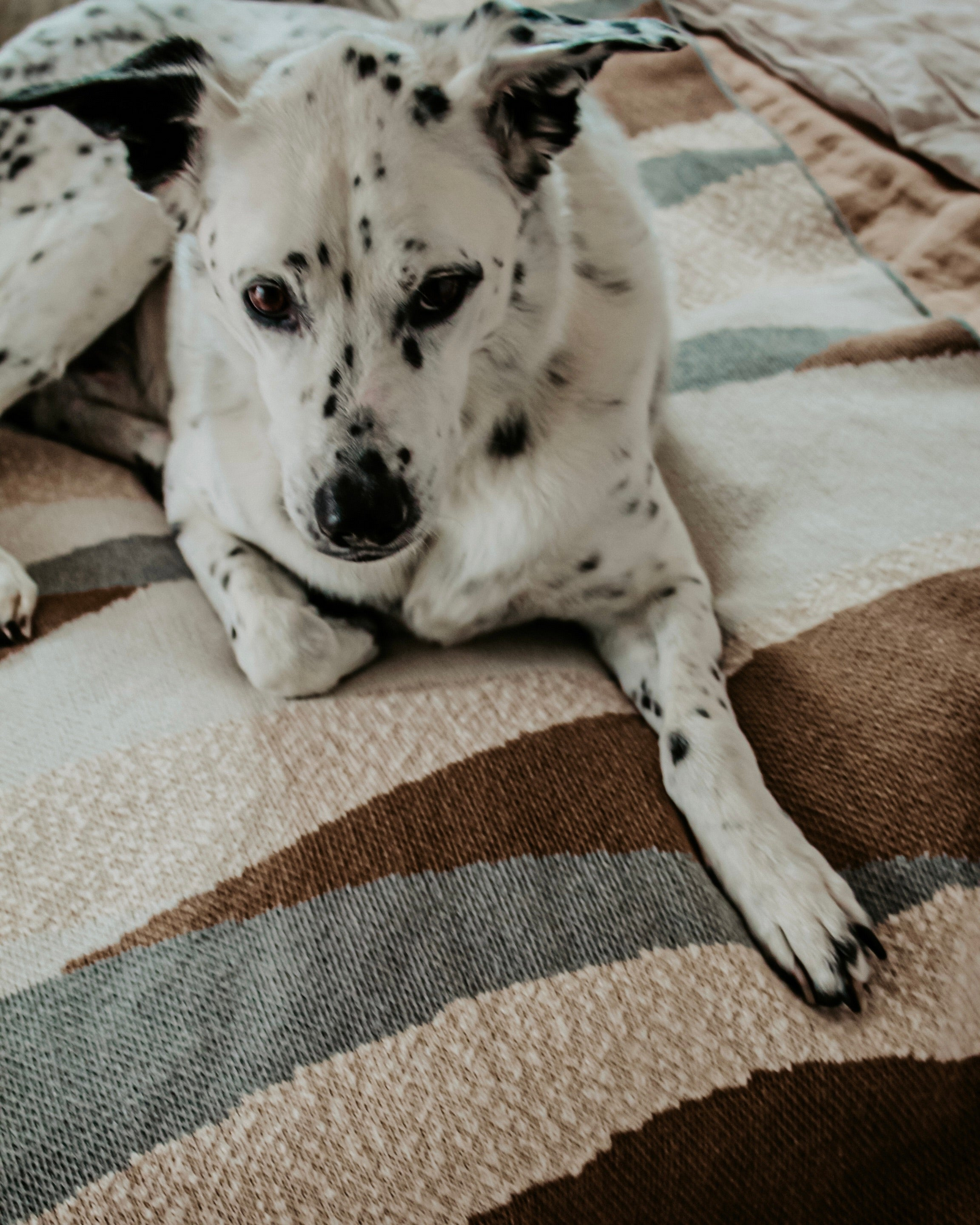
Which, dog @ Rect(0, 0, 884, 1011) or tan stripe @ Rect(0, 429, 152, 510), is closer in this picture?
dog @ Rect(0, 0, 884, 1011)

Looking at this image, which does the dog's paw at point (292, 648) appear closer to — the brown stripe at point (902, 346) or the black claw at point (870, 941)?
the black claw at point (870, 941)

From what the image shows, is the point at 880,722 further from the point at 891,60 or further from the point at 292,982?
the point at 891,60

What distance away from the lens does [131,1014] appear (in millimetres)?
927

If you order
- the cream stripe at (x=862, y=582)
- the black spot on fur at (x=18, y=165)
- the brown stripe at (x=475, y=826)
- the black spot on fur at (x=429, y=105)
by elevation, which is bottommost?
the cream stripe at (x=862, y=582)

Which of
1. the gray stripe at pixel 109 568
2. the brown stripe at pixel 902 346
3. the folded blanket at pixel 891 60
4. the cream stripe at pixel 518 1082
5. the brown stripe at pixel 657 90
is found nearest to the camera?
the cream stripe at pixel 518 1082

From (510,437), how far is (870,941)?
31.9 inches

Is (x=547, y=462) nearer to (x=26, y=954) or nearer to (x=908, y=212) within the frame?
(x=26, y=954)

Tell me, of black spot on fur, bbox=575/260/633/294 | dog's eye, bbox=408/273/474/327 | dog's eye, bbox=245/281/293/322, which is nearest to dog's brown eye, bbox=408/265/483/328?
dog's eye, bbox=408/273/474/327

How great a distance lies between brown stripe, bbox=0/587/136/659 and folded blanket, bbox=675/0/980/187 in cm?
207

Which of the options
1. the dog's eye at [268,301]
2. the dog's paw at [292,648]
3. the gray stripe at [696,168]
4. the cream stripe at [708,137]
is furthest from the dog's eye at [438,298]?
the cream stripe at [708,137]

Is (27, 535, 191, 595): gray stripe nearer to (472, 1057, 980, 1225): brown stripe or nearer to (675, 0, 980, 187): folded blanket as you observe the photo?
(472, 1057, 980, 1225): brown stripe

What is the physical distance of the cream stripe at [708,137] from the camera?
7.77 feet

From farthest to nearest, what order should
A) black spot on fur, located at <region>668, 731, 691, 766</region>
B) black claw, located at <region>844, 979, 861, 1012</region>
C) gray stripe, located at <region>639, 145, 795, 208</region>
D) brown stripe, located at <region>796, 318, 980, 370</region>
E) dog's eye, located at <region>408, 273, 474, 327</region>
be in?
1. gray stripe, located at <region>639, 145, 795, 208</region>
2. brown stripe, located at <region>796, 318, 980, 370</region>
3. black spot on fur, located at <region>668, 731, 691, 766</region>
4. dog's eye, located at <region>408, 273, 474, 327</region>
5. black claw, located at <region>844, 979, 861, 1012</region>

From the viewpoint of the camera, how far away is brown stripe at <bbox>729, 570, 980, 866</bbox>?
43.9 inches
